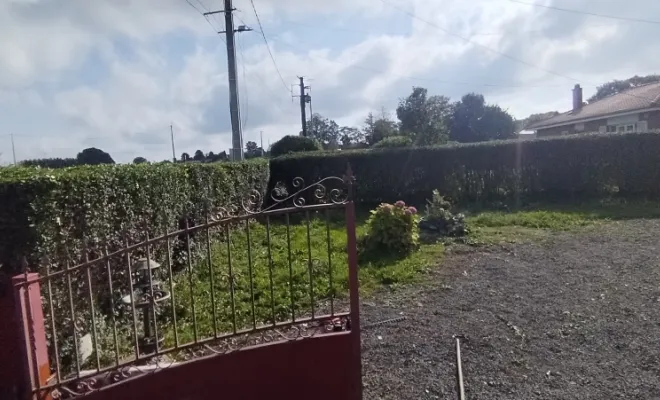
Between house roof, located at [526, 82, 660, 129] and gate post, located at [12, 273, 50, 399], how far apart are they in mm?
21770

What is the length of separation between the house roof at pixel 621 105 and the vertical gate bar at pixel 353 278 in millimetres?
20362

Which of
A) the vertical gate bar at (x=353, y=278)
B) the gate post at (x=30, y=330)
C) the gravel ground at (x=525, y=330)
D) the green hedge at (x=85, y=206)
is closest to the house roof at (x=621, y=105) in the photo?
the gravel ground at (x=525, y=330)

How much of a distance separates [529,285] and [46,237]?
5.04 meters

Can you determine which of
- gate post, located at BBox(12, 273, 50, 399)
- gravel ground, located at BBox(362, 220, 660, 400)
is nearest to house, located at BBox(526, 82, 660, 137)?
gravel ground, located at BBox(362, 220, 660, 400)

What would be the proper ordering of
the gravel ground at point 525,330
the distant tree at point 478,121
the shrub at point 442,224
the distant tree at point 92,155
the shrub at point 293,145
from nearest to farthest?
the gravel ground at point 525,330 → the shrub at point 442,224 → the distant tree at point 92,155 → the shrub at point 293,145 → the distant tree at point 478,121

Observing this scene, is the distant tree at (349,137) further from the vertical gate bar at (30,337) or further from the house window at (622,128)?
the vertical gate bar at (30,337)

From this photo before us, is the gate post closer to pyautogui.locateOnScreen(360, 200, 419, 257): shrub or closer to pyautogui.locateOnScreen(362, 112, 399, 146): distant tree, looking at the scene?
pyautogui.locateOnScreen(360, 200, 419, 257): shrub

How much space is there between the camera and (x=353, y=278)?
321 cm

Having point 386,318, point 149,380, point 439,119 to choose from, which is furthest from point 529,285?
point 439,119

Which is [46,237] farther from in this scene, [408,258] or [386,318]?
[408,258]

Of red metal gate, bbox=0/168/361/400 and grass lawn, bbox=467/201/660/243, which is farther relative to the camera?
grass lawn, bbox=467/201/660/243

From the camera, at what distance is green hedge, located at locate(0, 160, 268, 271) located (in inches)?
135

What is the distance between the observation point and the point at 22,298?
9.62ft

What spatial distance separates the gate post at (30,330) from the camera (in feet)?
9.57
